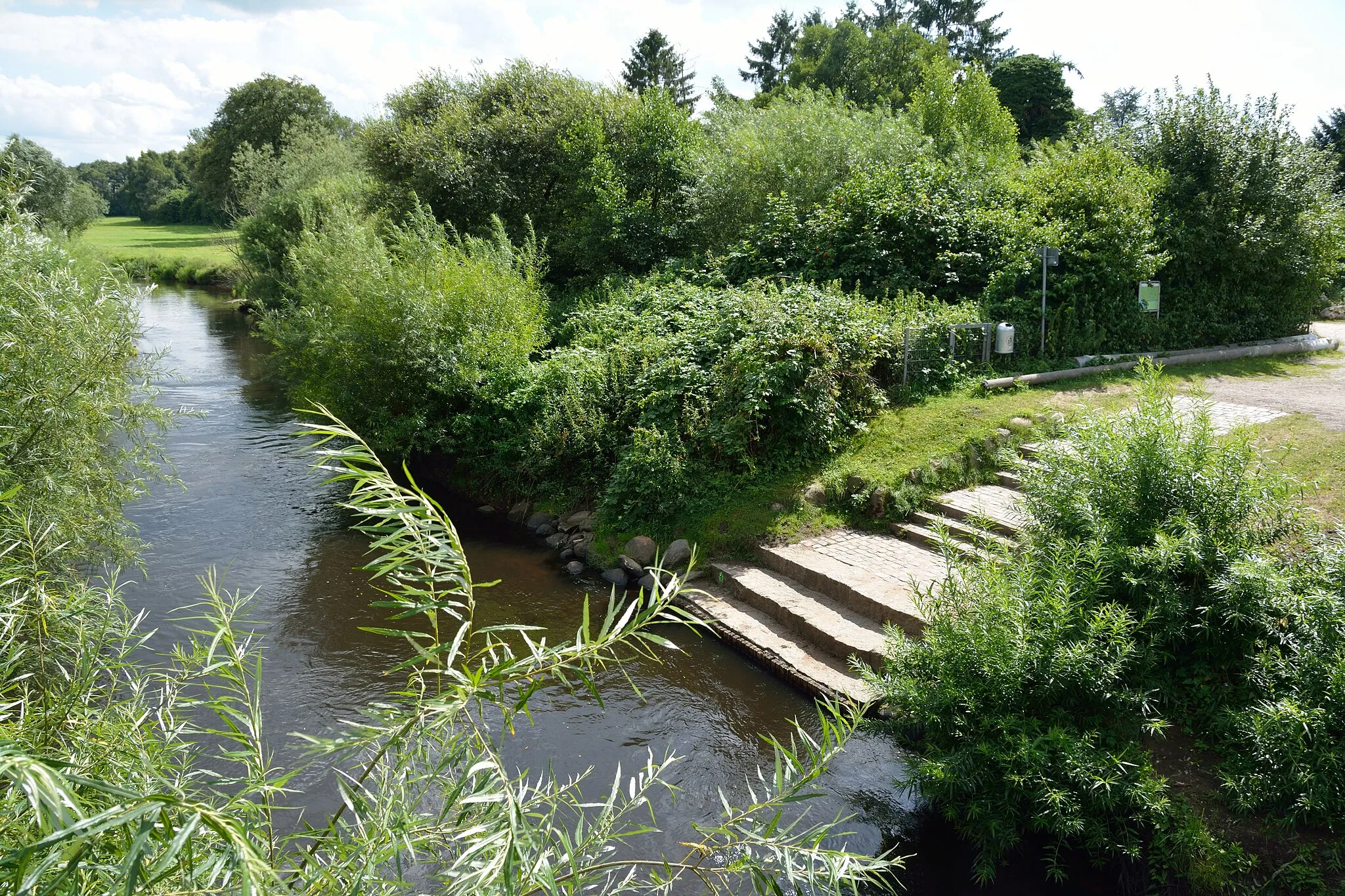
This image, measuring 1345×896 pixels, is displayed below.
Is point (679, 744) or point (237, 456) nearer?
point (679, 744)

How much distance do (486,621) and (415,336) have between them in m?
5.30

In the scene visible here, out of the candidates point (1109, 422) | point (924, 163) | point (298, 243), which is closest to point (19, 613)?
point (1109, 422)

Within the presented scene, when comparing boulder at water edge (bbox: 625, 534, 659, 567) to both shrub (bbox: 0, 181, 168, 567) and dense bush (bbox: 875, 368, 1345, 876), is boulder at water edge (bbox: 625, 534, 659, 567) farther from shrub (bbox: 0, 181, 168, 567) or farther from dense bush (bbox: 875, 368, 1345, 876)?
shrub (bbox: 0, 181, 168, 567)

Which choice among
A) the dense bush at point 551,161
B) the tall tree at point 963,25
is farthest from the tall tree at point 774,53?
the dense bush at point 551,161

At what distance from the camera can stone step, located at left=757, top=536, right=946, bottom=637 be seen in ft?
28.6

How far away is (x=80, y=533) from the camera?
779cm

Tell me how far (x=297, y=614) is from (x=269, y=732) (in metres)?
2.77

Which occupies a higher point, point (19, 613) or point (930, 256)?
point (930, 256)

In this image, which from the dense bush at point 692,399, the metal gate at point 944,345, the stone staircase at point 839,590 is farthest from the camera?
the metal gate at point 944,345

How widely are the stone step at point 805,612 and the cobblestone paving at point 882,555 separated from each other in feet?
1.90

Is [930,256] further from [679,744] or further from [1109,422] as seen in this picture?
[679,744]

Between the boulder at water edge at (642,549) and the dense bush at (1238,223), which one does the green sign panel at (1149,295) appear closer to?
the dense bush at (1238,223)

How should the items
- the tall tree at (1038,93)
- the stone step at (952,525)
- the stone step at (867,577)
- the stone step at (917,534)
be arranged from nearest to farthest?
1. the stone step at (952,525)
2. the stone step at (867,577)
3. the stone step at (917,534)
4. the tall tree at (1038,93)

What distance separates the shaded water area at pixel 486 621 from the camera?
680cm
